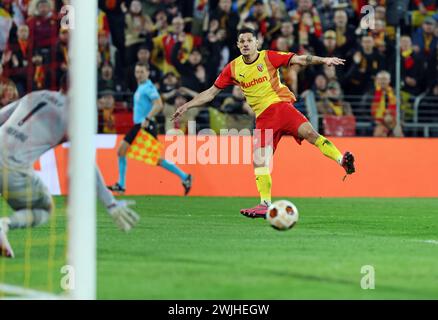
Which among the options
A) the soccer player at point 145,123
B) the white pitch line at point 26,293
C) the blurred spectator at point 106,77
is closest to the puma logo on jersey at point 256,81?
the soccer player at point 145,123

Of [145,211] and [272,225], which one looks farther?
[145,211]

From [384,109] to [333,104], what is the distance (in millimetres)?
880

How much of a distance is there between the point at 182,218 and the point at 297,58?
89.3 inches

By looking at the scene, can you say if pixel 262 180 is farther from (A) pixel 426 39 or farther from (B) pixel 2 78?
(A) pixel 426 39

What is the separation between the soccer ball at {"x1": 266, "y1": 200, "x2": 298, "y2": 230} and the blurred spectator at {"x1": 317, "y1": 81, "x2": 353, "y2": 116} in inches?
316

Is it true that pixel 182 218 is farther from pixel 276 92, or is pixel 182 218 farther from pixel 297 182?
pixel 297 182

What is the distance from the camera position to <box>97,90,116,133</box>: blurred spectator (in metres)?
18.3

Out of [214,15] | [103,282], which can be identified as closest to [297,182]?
[214,15]

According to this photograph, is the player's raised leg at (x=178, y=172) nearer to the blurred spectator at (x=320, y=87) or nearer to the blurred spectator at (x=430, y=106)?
the blurred spectator at (x=320, y=87)

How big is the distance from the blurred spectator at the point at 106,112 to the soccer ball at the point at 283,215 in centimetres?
798

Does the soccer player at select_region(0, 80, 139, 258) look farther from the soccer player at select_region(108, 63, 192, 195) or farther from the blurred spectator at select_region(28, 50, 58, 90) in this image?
the soccer player at select_region(108, 63, 192, 195)

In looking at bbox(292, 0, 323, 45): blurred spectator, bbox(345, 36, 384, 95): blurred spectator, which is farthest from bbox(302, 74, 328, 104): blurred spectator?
bbox(292, 0, 323, 45): blurred spectator

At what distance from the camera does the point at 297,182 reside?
708 inches

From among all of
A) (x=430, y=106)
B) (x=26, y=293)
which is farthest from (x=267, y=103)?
(x=430, y=106)
